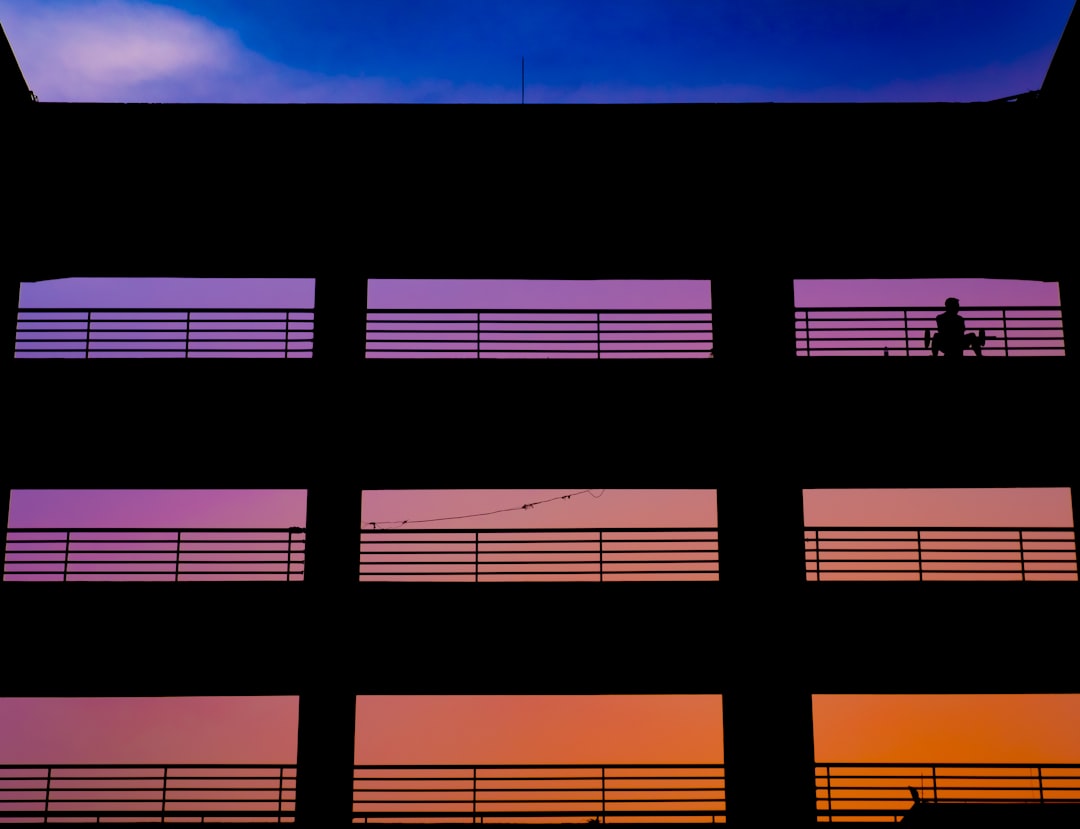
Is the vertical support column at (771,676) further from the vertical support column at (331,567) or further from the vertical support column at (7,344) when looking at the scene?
the vertical support column at (7,344)

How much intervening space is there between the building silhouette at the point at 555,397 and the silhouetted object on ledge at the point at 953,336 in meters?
0.91

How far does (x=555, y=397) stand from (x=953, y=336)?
17.5 feet

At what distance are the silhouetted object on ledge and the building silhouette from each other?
915mm

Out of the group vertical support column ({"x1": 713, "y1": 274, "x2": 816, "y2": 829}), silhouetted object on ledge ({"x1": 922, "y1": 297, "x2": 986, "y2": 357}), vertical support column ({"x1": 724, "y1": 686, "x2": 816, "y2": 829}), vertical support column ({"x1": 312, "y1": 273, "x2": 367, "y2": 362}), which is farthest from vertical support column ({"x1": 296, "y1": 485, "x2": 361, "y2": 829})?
silhouetted object on ledge ({"x1": 922, "y1": 297, "x2": 986, "y2": 357})

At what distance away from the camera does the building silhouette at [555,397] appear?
14172mm

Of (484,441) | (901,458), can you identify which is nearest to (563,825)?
(484,441)

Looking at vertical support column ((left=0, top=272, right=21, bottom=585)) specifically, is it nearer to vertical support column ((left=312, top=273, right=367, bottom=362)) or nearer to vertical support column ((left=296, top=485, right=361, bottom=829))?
vertical support column ((left=312, top=273, right=367, bottom=362))

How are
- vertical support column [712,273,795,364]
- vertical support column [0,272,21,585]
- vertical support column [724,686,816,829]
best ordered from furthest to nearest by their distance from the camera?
vertical support column [712,273,795,364] < vertical support column [0,272,21,585] < vertical support column [724,686,816,829]

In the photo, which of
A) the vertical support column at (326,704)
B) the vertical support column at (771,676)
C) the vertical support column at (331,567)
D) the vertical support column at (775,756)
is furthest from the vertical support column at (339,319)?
the vertical support column at (775,756)

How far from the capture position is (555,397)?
1468 cm

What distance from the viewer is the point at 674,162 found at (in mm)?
15797

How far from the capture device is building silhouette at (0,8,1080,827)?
46.5 ft

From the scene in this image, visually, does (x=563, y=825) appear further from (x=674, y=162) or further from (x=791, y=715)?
(x=674, y=162)

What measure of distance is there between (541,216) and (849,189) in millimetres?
4201
